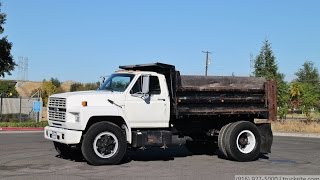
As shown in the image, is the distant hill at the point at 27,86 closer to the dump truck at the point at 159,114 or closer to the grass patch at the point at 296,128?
the grass patch at the point at 296,128

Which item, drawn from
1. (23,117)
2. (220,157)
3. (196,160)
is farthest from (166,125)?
(23,117)

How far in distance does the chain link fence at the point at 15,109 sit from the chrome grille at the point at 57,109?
25545 millimetres

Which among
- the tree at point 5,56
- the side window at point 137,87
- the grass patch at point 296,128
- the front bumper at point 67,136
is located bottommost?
the grass patch at point 296,128

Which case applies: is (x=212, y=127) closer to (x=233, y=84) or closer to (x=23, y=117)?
(x=233, y=84)

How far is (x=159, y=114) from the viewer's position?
510 inches

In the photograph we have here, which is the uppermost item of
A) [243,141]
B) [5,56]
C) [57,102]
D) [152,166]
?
[5,56]

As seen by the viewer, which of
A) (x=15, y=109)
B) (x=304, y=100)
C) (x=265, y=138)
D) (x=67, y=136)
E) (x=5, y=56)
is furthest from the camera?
(x=15, y=109)

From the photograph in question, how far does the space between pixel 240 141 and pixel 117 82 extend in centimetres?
371

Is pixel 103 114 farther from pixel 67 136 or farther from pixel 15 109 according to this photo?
pixel 15 109

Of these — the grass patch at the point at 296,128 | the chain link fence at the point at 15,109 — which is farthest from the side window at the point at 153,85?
the chain link fence at the point at 15,109

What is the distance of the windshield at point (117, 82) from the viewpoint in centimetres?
1288

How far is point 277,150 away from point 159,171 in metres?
7.09

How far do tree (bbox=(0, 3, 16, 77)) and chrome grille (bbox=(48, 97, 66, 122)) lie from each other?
869 inches

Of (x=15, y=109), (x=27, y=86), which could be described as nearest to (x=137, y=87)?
(x=15, y=109)
